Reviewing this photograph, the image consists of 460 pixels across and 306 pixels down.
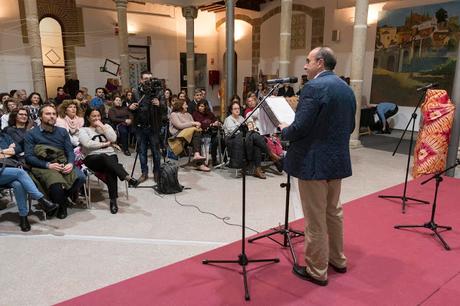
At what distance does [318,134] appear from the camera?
2160 mm

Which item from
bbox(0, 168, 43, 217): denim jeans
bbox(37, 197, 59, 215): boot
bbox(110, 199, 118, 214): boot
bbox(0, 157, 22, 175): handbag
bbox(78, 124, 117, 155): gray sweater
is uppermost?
bbox(78, 124, 117, 155): gray sweater

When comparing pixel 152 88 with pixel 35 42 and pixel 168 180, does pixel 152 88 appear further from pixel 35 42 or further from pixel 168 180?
pixel 35 42

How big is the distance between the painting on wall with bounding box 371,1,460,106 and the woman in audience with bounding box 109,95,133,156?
6.48 m

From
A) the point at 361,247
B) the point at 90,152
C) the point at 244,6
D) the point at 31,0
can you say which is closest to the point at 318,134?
the point at 361,247

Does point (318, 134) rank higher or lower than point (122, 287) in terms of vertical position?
higher

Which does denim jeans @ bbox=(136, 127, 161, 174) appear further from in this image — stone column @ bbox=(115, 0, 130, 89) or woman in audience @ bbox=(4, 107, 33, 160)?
stone column @ bbox=(115, 0, 130, 89)

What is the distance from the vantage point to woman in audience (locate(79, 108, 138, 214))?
12.8 feet

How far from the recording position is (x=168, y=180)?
445 cm

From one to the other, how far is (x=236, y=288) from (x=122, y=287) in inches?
29.7

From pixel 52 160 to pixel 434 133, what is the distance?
4669mm

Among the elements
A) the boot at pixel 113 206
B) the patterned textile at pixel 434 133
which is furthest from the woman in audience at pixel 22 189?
the patterned textile at pixel 434 133

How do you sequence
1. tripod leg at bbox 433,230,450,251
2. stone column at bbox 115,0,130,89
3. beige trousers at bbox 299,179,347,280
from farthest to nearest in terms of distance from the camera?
stone column at bbox 115,0,130,89 < tripod leg at bbox 433,230,450,251 < beige trousers at bbox 299,179,347,280

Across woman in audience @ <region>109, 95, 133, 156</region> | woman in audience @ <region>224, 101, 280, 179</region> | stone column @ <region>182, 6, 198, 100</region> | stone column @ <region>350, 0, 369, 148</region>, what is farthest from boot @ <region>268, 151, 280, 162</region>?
stone column @ <region>182, 6, 198, 100</region>

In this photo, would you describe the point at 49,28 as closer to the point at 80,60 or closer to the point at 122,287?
the point at 80,60
